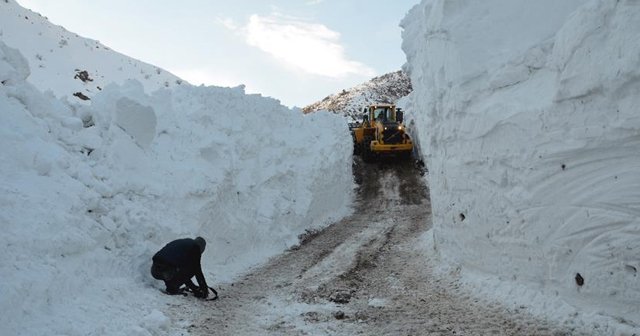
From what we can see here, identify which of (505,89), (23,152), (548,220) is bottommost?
(548,220)

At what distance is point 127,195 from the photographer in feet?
30.4

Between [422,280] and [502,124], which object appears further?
[422,280]

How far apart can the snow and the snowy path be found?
0.70 metres

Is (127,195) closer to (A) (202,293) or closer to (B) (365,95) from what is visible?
(A) (202,293)

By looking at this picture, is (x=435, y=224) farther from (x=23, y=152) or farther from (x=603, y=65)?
(x=23, y=152)

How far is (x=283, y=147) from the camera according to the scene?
638 inches

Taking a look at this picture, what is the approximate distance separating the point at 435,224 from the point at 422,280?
6.92 ft

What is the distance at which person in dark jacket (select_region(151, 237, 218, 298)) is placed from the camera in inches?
307

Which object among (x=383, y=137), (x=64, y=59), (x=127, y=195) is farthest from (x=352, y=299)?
(x=64, y=59)

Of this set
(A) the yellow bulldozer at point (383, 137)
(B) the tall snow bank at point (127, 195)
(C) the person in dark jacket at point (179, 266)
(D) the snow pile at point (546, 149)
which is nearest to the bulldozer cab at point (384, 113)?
(A) the yellow bulldozer at point (383, 137)

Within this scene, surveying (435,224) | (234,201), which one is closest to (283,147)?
(234,201)

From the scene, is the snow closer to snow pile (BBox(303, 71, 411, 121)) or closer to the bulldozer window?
the bulldozer window

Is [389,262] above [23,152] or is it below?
below

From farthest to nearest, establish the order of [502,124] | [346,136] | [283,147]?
1. [346,136]
2. [283,147]
3. [502,124]
